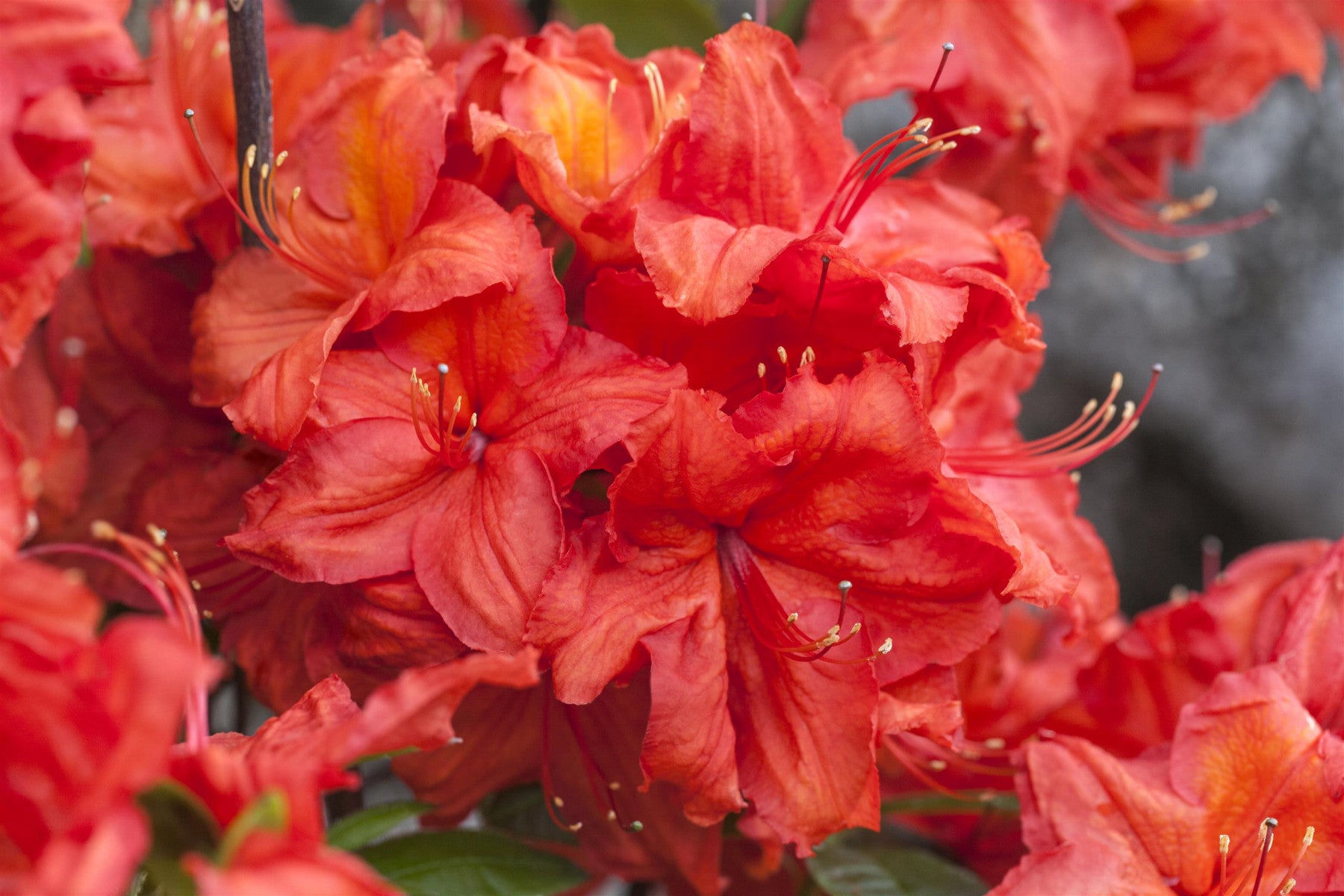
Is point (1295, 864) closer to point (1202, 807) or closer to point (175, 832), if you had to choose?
point (1202, 807)

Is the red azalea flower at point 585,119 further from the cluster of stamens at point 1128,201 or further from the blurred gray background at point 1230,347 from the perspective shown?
the blurred gray background at point 1230,347

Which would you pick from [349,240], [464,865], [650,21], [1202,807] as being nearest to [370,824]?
[464,865]

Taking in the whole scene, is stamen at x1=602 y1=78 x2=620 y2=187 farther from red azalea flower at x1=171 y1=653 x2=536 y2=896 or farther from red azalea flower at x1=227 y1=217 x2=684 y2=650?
red azalea flower at x1=171 y1=653 x2=536 y2=896

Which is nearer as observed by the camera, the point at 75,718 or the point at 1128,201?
the point at 75,718

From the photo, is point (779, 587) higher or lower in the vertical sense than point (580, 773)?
higher

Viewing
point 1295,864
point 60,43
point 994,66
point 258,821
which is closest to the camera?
point 258,821

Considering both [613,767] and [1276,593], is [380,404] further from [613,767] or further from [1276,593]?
[1276,593]
